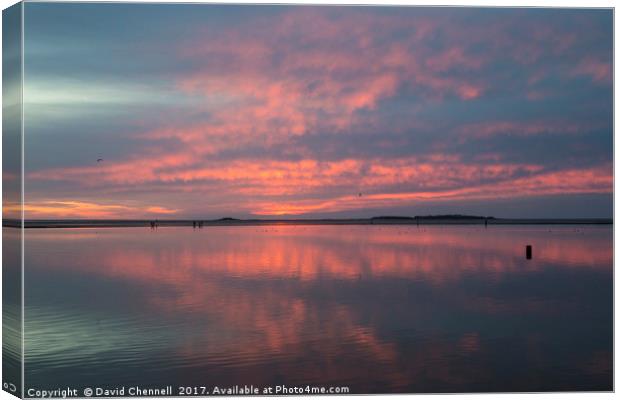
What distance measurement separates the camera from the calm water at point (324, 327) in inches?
575

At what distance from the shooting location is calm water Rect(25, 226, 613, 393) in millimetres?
14602

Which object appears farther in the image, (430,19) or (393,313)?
(393,313)

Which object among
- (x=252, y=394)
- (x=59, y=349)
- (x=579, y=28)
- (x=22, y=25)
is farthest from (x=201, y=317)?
(x=579, y=28)

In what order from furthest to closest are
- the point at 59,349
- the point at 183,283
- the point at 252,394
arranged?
the point at 183,283 → the point at 59,349 → the point at 252,394

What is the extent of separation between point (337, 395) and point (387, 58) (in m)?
12.9

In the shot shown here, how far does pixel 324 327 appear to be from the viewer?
63.9 feet

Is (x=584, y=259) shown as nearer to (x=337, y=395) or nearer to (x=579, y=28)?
(x=579, y=28)

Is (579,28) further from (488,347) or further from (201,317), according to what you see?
(201,317)

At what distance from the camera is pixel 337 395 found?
13.7 meters

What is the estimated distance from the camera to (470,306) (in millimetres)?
23266

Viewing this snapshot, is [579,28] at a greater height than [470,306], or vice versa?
[579,28]

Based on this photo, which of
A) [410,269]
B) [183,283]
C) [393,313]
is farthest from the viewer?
[410,269]

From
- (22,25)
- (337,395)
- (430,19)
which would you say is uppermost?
(430,19)

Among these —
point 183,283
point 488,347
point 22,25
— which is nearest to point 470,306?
point 488,347
